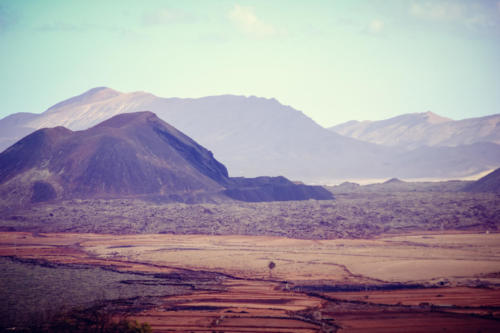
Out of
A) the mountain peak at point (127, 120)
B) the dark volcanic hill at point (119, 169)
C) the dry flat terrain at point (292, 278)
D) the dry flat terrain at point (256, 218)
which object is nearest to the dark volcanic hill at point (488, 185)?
the dry flat terrain at point (256, 218)

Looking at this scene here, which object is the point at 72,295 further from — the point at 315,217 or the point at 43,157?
the point at 43,157

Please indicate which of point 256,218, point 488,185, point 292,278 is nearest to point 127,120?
point 256,218

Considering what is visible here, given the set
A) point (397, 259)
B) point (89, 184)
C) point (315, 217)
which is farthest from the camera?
point (89, 184)

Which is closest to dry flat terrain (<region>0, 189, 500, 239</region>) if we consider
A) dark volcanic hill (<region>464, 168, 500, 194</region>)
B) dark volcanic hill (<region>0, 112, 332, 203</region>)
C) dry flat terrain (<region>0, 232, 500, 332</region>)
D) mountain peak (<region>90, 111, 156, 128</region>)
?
dry flat terrain (<region>0, 232, 500, 332</region>)

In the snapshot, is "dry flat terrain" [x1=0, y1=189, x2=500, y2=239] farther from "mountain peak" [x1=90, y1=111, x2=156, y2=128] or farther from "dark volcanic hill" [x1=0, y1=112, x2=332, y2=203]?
"mountain peak" [x1=90, y1=111, x2=156, y2=128]

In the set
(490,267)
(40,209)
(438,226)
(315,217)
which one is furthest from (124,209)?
(490,267)

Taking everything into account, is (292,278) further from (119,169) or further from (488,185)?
(488,185)
